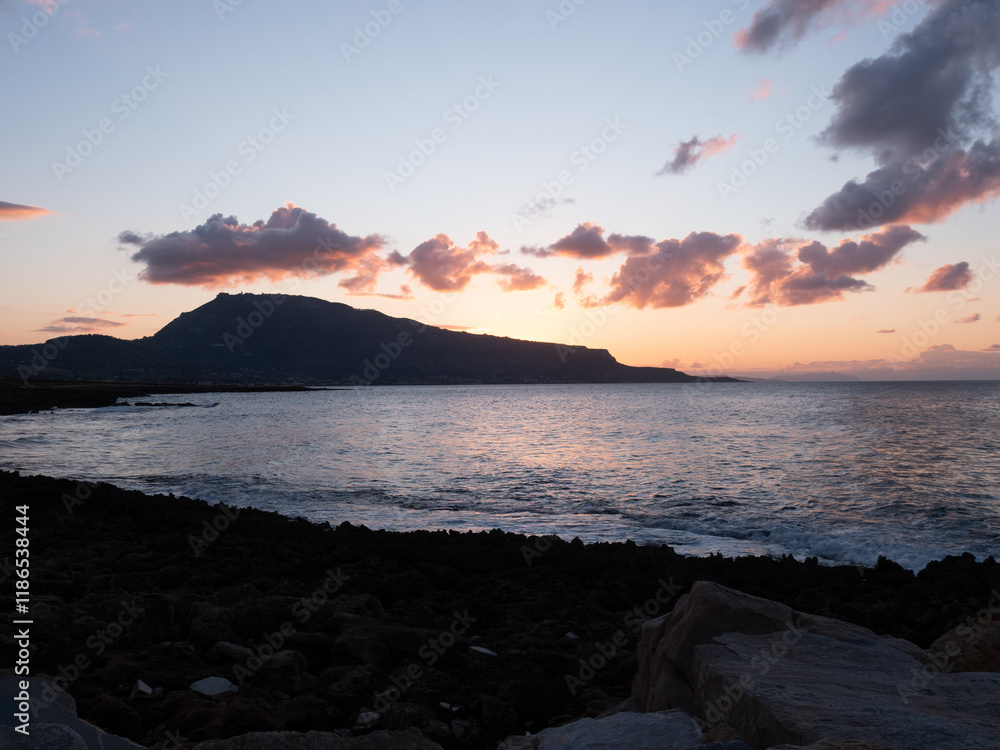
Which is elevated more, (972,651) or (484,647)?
(972,651)

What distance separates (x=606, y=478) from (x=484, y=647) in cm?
2047

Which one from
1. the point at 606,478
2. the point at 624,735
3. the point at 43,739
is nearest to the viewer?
the point at 43,739

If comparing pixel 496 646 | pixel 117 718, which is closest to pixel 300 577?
pixel 496 646

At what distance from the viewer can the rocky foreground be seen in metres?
4.17

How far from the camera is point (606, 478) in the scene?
90.2ft

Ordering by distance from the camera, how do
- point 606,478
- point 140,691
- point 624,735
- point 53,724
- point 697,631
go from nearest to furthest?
point 53,724, point 624,735, point 697,631, point 140,691, point 606,478

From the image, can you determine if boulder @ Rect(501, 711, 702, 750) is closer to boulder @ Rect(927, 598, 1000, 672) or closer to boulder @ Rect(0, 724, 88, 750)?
boulder @ Rect(0, 724, 88, 750)

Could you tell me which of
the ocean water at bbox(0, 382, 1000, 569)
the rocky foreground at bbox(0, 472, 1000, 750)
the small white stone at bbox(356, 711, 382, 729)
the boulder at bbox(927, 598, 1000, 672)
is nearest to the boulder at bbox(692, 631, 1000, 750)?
the rocky foreground at bbox(0, 472, 1000, 750)

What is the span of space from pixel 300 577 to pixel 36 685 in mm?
6719

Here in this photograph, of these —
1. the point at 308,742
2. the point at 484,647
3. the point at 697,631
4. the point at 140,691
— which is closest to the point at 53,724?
the point at 308,742

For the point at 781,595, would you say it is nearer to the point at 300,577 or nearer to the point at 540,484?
the point at 300,577

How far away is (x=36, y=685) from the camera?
4.46 m

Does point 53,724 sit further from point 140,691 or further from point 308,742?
point 140,691

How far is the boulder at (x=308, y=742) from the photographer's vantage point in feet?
13.6
